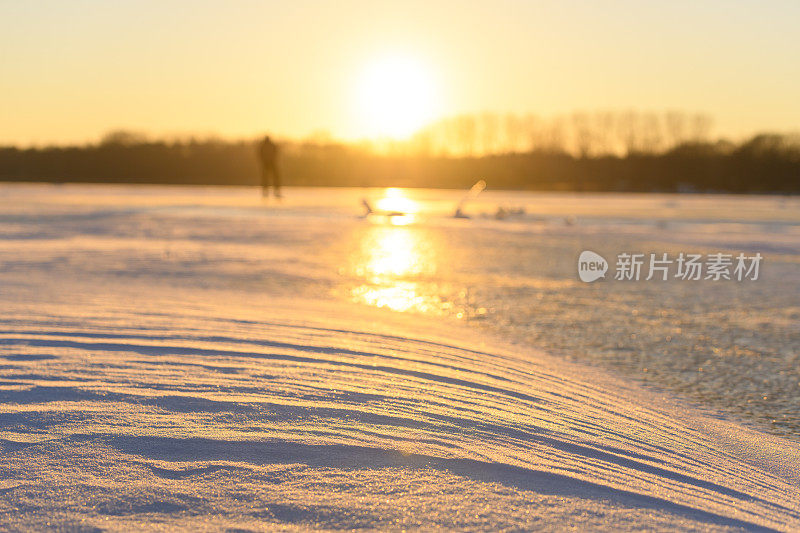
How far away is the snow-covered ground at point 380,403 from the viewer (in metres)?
2.14

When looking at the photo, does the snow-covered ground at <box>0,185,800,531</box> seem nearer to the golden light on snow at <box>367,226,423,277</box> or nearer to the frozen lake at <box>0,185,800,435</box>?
the frozen lake at <box>0,185,800,435</box>

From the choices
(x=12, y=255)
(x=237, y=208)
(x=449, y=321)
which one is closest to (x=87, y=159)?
(x=237, y=208)

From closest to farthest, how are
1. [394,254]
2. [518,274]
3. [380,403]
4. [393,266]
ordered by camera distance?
[380,403] < [518,274] < [393,266] < [394,254]

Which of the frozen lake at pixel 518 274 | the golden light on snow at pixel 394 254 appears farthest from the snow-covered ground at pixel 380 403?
the golden light on snow at pixel 394 254

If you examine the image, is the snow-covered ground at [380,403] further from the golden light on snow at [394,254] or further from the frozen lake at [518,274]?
the golden light on snow at [394,254]

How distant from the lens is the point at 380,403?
10.1 feet

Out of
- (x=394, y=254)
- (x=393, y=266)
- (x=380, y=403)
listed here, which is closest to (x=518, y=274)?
(x=393, y=266)

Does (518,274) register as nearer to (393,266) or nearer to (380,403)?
(393,266)

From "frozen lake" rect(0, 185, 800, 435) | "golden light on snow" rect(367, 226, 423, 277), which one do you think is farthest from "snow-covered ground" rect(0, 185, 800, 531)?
"golden light on snow" rect(367, 226, 423, 277)

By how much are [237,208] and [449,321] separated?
13741mm

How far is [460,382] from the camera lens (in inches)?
138

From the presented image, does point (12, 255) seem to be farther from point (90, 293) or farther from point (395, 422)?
point (395, 422)

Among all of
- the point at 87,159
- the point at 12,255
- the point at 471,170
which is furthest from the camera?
A: the point at 471,170

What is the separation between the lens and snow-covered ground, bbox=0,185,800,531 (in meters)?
2.14
